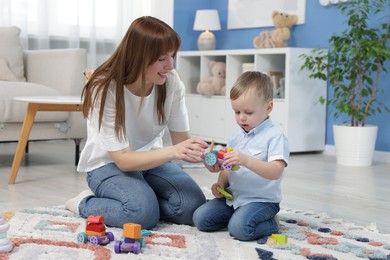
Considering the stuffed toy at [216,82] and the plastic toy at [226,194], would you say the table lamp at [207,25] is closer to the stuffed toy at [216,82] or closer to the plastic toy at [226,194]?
the stuffed toy at [216,82]

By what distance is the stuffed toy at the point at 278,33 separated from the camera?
161 inches

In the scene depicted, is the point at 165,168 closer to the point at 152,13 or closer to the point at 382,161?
the point at 382,161

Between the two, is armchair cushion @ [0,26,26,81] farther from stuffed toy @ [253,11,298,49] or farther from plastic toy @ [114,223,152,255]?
plastic toy @ [114,223,152,255]

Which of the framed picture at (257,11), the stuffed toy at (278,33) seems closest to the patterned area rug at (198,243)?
the stuffed toy at (278,33)

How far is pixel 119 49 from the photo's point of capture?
177 centimetres

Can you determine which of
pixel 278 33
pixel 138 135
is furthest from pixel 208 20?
pixel 138 135

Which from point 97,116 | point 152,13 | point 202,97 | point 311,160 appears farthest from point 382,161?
point 97,116

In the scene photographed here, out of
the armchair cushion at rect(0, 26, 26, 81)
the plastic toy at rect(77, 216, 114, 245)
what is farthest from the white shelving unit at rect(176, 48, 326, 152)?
the plastic toy at rect(77, 216, 114, 245)

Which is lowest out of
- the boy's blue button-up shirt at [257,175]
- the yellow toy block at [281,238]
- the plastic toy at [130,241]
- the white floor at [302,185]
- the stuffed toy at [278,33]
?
the white floor at [302,185]

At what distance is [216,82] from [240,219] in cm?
282

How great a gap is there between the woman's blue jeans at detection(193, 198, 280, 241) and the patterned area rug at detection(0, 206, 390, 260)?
2cm

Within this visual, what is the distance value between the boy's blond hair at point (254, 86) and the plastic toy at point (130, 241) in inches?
17.6

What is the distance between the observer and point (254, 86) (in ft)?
5.58

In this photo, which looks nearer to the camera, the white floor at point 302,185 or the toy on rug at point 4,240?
the toy on rug at point 4,240
